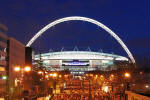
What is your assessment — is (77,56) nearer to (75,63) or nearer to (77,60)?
(77,60)

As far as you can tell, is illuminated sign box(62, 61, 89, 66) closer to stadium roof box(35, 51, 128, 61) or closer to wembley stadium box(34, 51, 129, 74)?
wembley stadium box(34, 51, 129, 74)

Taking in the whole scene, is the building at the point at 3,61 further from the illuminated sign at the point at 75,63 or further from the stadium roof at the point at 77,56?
the stadium roof at the point at 77,56

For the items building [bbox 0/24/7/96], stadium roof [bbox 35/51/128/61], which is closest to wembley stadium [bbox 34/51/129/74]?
stadium roof [bbox 35/51/128/61]

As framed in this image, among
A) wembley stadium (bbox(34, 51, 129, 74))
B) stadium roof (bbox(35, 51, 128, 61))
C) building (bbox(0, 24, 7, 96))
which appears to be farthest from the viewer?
stadium roof (bbox(35, 51, 128, 61))

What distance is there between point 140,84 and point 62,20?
73835 millimetres

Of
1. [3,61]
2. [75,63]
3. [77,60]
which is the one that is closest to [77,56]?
[77,60]

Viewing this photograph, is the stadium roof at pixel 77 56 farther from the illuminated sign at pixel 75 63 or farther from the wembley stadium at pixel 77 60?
the illuminated sign at pixel 75 63

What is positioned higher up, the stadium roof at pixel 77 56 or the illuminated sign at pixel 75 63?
the stadium roof at pixel 77 56

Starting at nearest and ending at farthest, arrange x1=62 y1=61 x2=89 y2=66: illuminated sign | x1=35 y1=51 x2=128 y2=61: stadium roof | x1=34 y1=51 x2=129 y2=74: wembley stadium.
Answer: x1=34 y1=51 x2=129 y2=74: wembley stadium → x1=62 y1=61 x2=89 y2=66: illuminated sign → x1=35 y1=51 x2=128 y2=61: stadium roof

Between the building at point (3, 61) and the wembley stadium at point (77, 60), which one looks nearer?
the building at point (3, 61)

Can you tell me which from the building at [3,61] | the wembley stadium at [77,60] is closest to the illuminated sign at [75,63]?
the wembley stadium at [77,60]

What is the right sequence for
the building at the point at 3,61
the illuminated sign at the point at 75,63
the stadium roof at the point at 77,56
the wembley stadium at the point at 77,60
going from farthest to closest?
the stadium roof at the point at 77,56, the illuminated sign at the point at 75,63, the wembley stadium at the point at 77,60, the building at the point at 3,61

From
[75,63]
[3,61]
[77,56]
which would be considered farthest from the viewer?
[77,56]

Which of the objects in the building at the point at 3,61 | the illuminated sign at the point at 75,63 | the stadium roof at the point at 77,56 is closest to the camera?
the building at the point at 3,61
